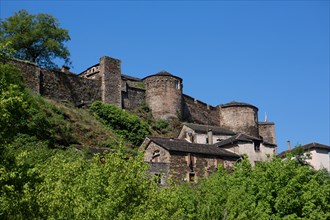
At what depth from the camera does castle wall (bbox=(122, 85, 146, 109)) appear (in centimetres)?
6375

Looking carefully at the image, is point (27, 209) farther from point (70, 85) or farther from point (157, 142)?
point (70, 85)

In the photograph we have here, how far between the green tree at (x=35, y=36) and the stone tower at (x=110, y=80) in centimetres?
427

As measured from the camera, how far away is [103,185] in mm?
22516

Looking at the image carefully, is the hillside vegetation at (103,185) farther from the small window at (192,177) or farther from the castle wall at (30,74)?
the small window at (192,177)

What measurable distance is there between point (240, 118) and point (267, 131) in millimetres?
6971

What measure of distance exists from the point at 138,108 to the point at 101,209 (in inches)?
1757

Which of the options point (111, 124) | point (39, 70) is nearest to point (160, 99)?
point (111, 124)

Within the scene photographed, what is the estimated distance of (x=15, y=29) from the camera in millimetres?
59406

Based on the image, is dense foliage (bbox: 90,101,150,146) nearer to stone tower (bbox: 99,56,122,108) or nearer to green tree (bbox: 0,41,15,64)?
stone tower (bbox: 99,56,122,108)

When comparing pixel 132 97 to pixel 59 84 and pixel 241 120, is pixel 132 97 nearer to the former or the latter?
pixel 59 84

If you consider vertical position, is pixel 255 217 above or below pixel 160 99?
below

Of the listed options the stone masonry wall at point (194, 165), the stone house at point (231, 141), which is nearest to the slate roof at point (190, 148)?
the stone masonry wall at point (194, 165)

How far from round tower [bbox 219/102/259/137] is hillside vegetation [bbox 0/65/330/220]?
925 inches

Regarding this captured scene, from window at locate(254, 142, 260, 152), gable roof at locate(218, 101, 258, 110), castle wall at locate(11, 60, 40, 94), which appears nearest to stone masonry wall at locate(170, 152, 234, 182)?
window at locate(254, 142, 260, 152)
